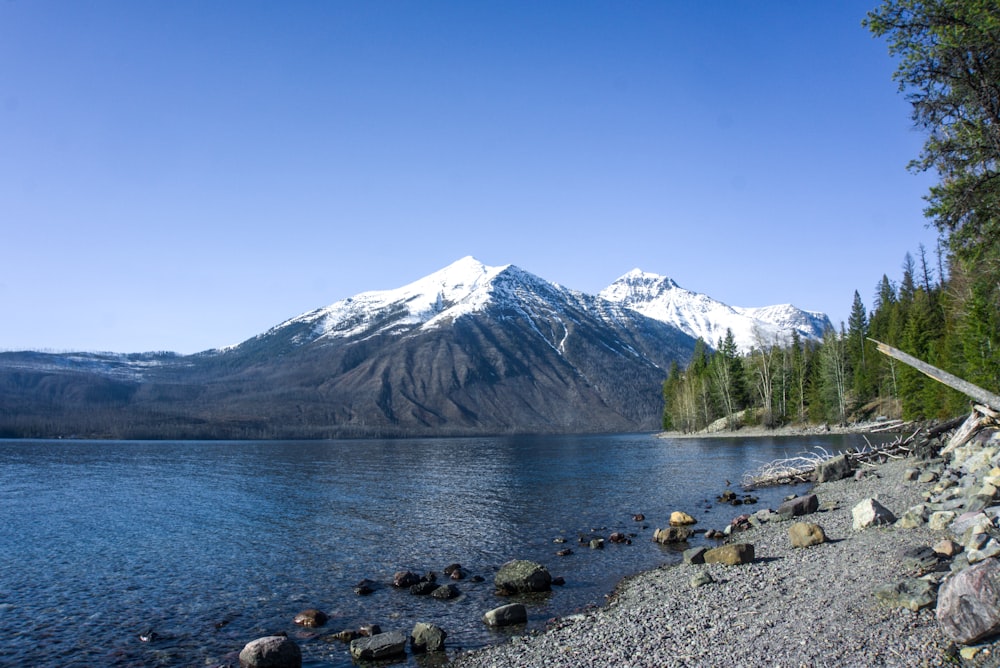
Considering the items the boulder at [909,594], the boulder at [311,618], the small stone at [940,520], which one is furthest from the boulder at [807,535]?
the boulder at [311,618]

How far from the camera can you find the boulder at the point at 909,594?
15.3m

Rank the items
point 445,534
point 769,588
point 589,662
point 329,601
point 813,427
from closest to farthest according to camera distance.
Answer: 1. point 589,662
2. point 769,588
3. point 329,601
4. point 445,534
5. point 813,427

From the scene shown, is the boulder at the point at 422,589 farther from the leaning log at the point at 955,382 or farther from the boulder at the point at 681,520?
the leaning log at the point at 955,382

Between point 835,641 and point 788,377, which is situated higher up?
point 788,377

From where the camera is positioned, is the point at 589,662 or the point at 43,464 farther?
the point at 43,464

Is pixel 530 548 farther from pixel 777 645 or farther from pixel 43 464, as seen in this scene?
pixel 43 464

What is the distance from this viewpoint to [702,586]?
2217 centimetres

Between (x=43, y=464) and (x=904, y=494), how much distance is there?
11744cm

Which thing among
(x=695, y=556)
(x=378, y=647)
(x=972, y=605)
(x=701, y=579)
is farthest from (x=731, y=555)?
(x=378, y=647)

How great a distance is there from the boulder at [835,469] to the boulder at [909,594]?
3384cm

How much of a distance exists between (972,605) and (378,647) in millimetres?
15440

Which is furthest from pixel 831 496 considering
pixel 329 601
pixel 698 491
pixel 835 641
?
pixel 329 601

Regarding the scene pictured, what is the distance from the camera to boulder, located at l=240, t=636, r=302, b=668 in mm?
18062

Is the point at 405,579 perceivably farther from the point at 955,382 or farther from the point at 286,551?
the point at 955,382
